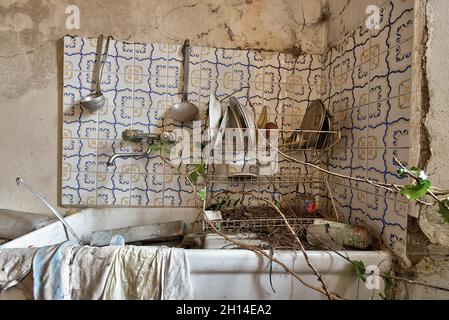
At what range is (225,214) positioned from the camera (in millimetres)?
1132

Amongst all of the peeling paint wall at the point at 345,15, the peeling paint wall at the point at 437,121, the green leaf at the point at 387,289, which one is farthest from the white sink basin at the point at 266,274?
the peeling paint wall at the point at 345,15

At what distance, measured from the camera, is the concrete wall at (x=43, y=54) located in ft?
4.01

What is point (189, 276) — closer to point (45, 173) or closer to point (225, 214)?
point (225, 214)

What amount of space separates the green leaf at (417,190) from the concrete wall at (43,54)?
110 centimetres

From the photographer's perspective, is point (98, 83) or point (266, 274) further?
point (98, 83)

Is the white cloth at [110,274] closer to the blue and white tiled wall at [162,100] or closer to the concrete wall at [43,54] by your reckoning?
the blue and white tiled wall at [162,100]

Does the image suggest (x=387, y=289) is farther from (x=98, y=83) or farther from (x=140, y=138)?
(x=98, y=83)

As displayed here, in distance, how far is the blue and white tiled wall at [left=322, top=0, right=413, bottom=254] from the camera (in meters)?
0.76

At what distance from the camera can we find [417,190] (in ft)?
1.57

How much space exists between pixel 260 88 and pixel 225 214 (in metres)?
0.67

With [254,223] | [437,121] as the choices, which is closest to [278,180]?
[254,223]

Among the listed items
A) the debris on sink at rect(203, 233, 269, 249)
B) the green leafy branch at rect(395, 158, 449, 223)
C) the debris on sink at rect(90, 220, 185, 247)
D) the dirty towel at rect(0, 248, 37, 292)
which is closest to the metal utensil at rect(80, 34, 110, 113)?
the debris on sink at rect(90, 220, 185, 247)

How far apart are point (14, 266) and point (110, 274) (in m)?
0.26

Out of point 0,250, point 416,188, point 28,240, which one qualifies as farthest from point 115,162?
point 416,188
